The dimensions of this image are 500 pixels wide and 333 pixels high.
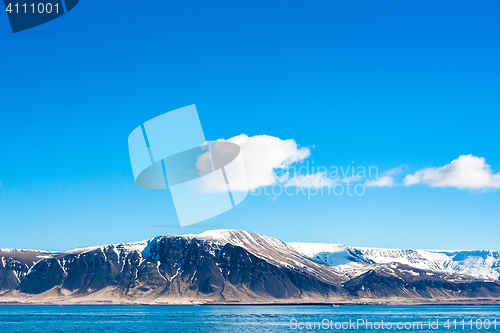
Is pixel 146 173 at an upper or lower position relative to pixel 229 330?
upper

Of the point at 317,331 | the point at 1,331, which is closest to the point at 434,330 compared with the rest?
the point at 317,331

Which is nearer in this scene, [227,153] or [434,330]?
[227,153]

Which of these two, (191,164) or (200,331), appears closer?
(191,164)

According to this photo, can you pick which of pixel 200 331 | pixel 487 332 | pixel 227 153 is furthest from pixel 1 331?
pixel 487 332

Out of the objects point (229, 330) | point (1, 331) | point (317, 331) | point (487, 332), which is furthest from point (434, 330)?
point (1, 331)

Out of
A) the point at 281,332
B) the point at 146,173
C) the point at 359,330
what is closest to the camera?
the point at 146,173

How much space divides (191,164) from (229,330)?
69.7m

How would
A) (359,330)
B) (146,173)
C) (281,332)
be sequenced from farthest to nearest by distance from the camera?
(359,330) → (281,332) → (146,173)

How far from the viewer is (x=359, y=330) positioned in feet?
352

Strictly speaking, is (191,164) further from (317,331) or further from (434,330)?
(434,330)

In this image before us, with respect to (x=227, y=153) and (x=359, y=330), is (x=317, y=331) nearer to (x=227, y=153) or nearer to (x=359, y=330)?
(x=359, y=330)

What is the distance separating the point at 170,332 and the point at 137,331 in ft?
29.0

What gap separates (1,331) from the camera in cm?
10244

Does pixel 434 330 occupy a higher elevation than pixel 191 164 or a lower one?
lower
